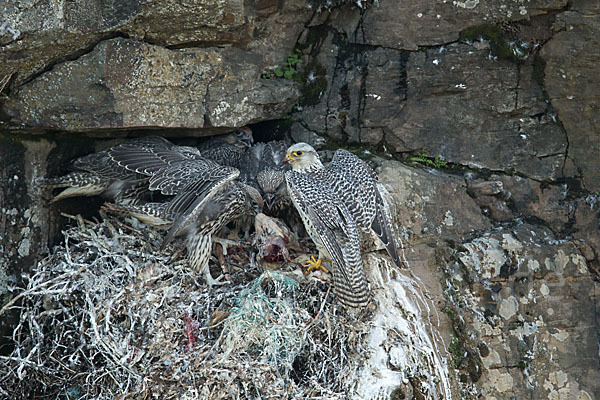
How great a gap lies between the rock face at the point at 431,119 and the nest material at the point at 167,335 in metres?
0.36

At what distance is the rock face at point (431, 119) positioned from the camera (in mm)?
4902

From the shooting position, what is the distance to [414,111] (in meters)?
5.71

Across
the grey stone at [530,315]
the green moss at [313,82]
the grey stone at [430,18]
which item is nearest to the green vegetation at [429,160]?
the grey stone at [530,315]

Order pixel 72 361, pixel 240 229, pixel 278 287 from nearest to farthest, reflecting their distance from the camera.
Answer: pixel 72 361 < pixel 278 287 < pixel 240 229

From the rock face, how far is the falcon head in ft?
1.84

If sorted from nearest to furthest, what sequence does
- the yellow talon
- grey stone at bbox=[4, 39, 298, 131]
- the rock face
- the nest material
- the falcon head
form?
1. the nest material
2. grey stone at bbox=[4, 39, 298, 131]
3. the rock face
4. the yellow talon
5. the falcon head

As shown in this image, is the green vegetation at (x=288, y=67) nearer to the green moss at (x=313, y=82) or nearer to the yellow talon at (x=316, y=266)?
the green moss at (x=313, y=82)

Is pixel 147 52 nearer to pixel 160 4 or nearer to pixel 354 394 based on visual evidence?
pixel 160 4

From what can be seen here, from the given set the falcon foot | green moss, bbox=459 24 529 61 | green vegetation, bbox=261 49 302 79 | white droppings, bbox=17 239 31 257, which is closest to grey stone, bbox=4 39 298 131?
green vegetation, bbox=261 49 302 79

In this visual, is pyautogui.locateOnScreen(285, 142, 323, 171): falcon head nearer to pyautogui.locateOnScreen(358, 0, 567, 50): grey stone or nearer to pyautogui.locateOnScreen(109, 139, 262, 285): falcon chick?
pyautogui.locateOnScreen(109, 139, 262, 285): falcon chick

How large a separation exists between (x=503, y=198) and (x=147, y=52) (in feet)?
9.83

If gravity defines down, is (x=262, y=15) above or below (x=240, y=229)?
above

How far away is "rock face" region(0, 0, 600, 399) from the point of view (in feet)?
16.1

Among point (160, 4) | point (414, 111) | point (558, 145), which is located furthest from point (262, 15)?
point (558, 145)
